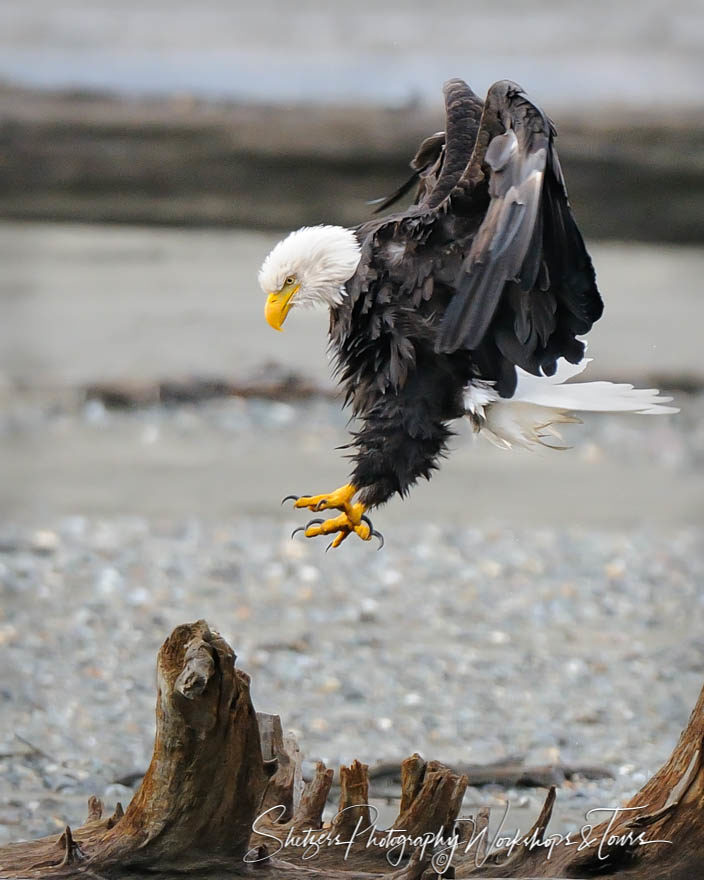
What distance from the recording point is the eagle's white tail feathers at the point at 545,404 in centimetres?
164

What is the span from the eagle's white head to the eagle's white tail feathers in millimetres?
199

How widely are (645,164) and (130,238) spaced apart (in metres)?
2.44

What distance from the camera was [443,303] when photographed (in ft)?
5.30

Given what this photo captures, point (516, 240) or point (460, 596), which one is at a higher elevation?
point (516, 240)

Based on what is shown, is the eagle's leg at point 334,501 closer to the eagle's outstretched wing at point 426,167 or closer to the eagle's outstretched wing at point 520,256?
the eagle's outstretched wing at point 520,256

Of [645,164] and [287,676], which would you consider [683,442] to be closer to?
[645,164]

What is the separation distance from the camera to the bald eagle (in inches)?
61.1

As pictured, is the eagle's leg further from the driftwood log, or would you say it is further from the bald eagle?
the driftwood log

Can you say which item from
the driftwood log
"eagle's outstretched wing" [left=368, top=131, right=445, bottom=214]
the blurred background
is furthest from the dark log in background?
the driftwood log

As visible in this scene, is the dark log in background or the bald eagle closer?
the bald eagle

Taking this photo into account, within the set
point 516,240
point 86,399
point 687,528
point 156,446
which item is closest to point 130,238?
point 86,399

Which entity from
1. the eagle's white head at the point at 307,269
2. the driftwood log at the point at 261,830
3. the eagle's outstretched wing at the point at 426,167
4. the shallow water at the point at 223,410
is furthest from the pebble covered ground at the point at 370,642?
the eagle's white head at the point at 307,269

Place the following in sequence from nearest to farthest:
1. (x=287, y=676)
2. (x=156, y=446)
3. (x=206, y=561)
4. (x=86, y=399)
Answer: (x=287, y=676) < (x=206, y=561) < (x=156, y=446) < (x=86, y=399)

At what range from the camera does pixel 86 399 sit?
5562 mm
